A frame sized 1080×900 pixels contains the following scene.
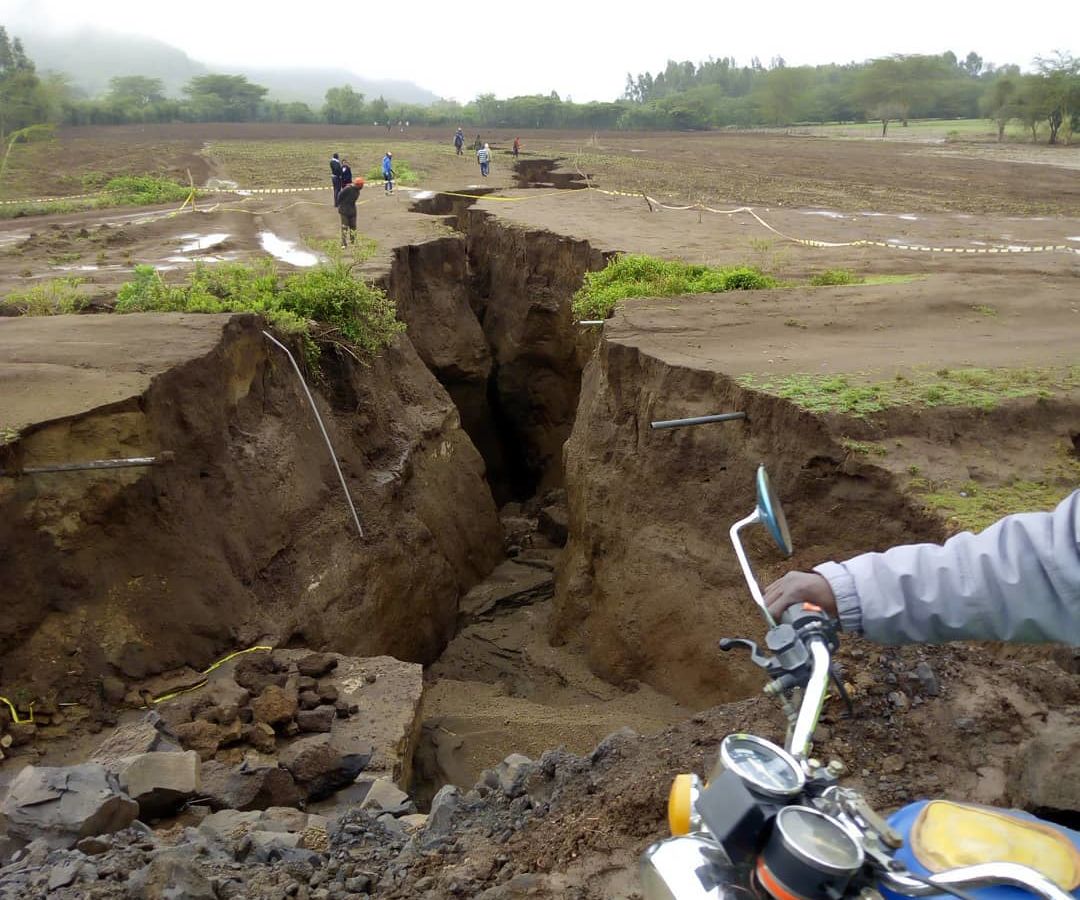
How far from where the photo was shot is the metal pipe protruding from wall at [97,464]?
5.71 metres

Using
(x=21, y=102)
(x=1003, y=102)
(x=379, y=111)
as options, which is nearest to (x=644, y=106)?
(x=379, y=111)

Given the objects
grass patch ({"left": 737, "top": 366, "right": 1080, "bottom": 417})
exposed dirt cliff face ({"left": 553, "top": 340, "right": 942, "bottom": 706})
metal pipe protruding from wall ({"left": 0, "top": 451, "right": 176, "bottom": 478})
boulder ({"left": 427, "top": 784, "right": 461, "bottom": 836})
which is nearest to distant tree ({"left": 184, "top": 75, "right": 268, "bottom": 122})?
exposed dirt cliff face ({"left": 553, "top": 340, "right": 942, "bottom": 706})

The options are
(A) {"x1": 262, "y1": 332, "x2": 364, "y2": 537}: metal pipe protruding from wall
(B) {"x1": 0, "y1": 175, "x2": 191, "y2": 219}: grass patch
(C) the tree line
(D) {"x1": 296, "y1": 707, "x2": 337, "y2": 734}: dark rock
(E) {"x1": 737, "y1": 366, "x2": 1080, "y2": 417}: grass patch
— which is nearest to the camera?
(D) {"x1": 296, "y1": 707, "x2": 337, "y2": 734}: dark rock

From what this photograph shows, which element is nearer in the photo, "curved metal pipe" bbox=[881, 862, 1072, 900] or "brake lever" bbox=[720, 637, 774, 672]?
"curved metal pipe" bbox=[881, 862, 1072, 900]

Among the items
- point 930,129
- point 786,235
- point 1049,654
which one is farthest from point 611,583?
point 930,129

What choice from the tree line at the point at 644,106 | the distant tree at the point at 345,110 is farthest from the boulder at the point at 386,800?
the distant tree at the point at 345,110

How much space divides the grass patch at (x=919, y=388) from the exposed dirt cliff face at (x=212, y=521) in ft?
12.8

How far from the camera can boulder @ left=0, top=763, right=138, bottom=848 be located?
4.04 metres

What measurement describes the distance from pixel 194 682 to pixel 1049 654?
16.7 feet

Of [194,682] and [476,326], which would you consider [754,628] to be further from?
[476,326]

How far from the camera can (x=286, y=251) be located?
14.2 meters

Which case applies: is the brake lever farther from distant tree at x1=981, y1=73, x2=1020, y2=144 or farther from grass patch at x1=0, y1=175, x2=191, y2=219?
distant tree at x1=981, y1=73, x2=1020, y2=144

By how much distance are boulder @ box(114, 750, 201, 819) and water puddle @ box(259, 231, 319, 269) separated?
29.1ft

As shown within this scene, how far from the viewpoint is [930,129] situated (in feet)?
178
